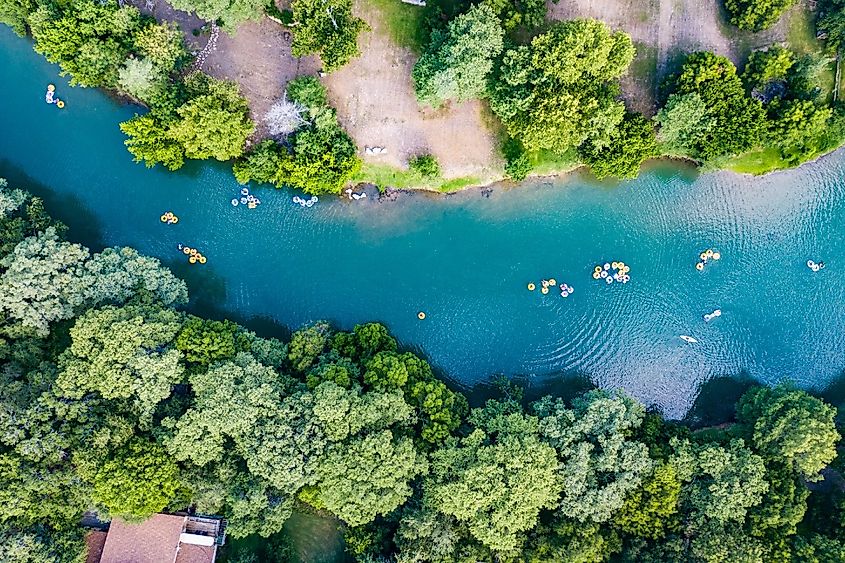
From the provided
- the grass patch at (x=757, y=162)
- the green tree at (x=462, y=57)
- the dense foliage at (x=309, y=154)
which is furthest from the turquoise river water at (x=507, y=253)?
the green tree at (x=462, y=57)

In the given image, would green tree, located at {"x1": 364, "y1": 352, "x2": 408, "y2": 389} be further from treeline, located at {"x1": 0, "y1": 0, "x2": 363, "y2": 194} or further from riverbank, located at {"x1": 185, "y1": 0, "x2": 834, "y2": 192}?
riverbank, located at {"x1": 185, "y1": 0, "x2": 834, "y2": 192}

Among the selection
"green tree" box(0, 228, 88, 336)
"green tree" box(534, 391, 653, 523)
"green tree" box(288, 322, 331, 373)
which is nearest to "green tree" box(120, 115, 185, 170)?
"green tree" box(0, 228, 88, 336)

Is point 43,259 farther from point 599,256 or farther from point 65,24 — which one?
point 599,256

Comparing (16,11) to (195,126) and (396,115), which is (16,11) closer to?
(195,126)

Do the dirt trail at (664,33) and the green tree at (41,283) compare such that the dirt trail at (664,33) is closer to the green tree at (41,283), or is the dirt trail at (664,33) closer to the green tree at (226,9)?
the green tree at (226,9)

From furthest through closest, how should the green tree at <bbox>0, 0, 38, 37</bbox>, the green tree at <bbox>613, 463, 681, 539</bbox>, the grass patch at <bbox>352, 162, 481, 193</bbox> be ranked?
the grass patch at <bbox>352, 162, 481, 193</bbox> → the green tree at <bbox>0, 0, 38, 37</bbox> → the green tree at <bbox>613, 463, 681, 539</bbox>

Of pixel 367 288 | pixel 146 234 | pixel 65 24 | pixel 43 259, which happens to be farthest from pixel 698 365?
pixel 65 24

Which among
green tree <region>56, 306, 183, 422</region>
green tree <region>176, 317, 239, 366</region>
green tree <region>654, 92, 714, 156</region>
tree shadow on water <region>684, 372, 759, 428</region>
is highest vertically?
green tree <region>654, 92, 714, 156</region>
